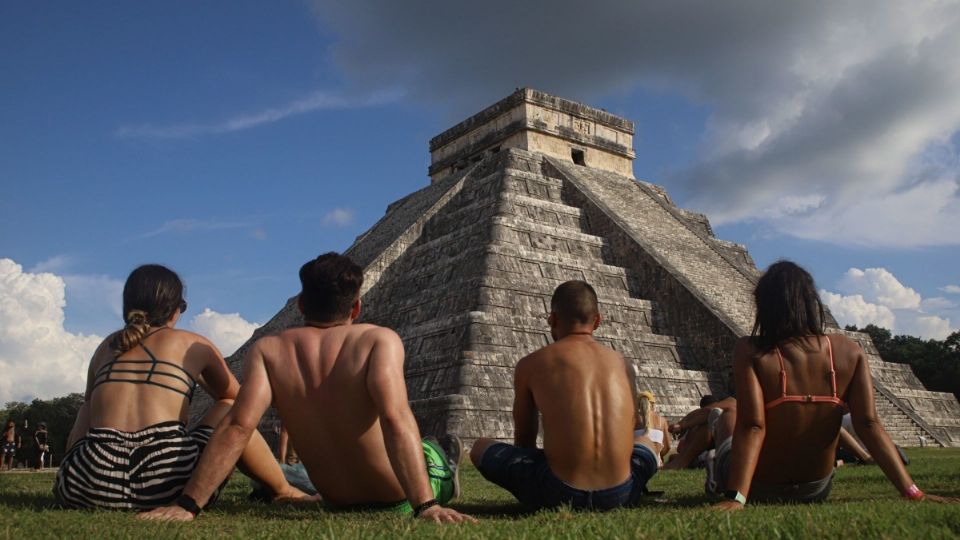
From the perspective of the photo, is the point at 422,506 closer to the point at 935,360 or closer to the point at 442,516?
the point at 442,516

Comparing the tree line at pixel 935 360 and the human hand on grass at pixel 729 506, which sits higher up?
the tree line at pixel 935 360

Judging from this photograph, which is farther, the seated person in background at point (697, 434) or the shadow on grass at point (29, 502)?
the seated person in background at point (697, 434)

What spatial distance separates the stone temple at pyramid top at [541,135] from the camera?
80.7ft

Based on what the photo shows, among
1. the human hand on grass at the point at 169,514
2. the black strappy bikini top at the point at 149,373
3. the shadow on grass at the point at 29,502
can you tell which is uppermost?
the black strappy bikini top at the point at 149,373

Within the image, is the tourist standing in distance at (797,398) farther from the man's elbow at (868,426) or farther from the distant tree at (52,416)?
the distant tree at (52,416)

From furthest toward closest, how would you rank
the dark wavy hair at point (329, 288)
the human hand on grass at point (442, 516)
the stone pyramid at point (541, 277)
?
1. the stone pyramid at point (541, 277)
2. the dark wavy hair at point (329, 288)
3. the human hand on grass at point (442, 516)

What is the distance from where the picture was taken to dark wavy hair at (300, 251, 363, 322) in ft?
12.9

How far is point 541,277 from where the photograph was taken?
54.5ft

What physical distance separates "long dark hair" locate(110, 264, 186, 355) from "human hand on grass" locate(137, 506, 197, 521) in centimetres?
89

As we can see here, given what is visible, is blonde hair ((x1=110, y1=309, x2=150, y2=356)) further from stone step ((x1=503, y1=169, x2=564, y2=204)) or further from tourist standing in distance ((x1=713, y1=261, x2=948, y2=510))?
stone step ((x1=503, y1=169, x2=564, y2=204))

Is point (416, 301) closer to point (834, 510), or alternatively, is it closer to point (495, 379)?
point (495, 379)

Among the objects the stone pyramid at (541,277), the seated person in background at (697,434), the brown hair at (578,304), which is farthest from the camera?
the stone pyramid at (541,277)

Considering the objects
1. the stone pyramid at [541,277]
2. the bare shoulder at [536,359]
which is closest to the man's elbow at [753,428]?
the bare shoulder at [536,359]

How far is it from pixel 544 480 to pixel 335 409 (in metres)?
1.03
